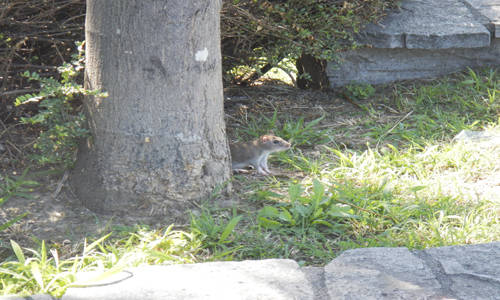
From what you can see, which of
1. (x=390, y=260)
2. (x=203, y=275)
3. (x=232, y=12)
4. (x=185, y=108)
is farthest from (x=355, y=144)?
(x=203, y=275)

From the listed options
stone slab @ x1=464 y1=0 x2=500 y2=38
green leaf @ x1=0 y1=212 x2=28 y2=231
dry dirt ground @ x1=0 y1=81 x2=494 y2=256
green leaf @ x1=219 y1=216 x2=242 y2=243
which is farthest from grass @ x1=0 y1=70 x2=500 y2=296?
stone slab @ x1=464 y1=0 x2=500 y2=38

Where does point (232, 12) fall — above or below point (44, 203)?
above

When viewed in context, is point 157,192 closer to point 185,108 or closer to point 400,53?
point 185,108

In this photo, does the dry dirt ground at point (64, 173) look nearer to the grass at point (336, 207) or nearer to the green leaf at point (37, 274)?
the grass at point (336, 207)

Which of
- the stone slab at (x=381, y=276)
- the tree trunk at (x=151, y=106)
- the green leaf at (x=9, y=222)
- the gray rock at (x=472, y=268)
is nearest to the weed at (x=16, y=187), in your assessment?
the green leaf at (x=9, y=222)

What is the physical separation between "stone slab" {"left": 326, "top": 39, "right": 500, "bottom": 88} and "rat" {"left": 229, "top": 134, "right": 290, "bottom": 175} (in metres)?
1.84

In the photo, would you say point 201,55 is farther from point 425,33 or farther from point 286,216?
point 425,33

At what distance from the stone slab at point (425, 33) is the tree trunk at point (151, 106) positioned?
9.41 feet

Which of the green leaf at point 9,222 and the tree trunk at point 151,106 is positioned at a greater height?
the tree trunk at point 151,106

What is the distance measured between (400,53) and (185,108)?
3542mm

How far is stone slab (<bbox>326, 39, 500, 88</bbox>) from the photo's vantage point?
244 inches

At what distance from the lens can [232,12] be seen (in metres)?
4.76

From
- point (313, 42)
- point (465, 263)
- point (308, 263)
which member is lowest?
point (308, 263)

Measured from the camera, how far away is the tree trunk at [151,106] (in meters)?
3.38
